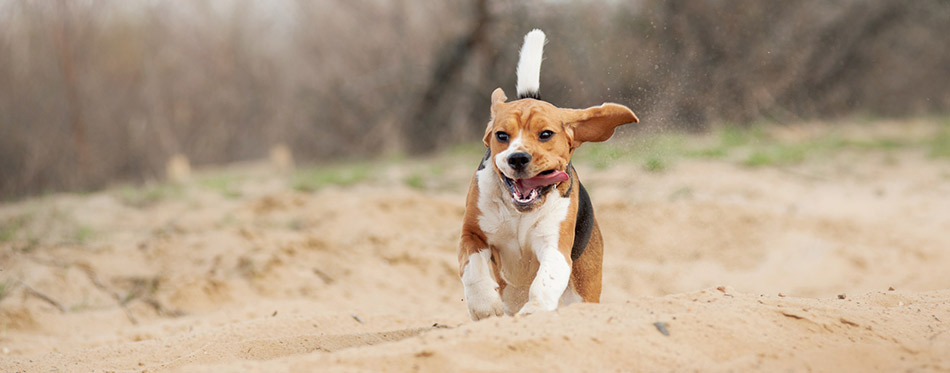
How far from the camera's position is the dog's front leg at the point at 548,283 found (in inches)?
153

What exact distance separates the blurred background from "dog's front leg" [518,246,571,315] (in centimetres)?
Answer: 511

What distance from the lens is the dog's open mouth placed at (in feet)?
13.2

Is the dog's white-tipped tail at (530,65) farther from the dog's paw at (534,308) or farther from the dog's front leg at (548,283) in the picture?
the dog's paw at (534,308)

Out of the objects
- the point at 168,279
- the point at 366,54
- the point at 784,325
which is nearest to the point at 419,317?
the point at 168,279

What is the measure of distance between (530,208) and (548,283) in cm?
36

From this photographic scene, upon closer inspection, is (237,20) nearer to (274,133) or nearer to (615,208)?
(274,133)

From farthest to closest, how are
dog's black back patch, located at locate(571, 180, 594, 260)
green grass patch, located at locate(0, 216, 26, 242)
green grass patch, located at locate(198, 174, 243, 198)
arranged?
green grass patch, located at locate(198, 174, 243, 198)
green grass patch, located at locate(0, 216, 26, 242)
dog's black back patch, located at locate(571, 180, 594, 260)

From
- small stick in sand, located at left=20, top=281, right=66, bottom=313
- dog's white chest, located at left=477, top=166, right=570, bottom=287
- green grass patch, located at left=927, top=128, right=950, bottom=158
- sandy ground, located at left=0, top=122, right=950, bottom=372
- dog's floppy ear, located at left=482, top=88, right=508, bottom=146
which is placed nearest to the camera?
sandy ground, located at left=0, top=122, right=950, bottom=372

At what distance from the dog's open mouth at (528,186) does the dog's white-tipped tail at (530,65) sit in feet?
2.35

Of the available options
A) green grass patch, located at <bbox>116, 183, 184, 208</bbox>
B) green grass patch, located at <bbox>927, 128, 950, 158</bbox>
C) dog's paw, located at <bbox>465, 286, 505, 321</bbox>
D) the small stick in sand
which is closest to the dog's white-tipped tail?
dog's paw, located at <bbox>465, 286, 505, 321</bbox>

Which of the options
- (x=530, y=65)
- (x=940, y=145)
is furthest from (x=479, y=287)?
(x=940, y=145)

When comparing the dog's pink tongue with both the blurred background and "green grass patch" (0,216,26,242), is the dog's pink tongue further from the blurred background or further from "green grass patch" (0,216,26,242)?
"green grass patch" (0,216,26,242)

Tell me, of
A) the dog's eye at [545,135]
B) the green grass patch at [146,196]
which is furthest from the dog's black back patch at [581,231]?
the green grass patch at [146,196]

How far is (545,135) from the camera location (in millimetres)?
4070
